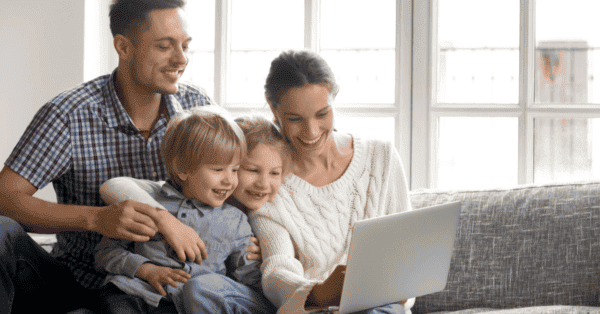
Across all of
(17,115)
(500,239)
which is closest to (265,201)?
(500,239)

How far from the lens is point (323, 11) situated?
2.61 meters

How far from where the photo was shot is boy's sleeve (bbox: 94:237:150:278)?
49.9 inches

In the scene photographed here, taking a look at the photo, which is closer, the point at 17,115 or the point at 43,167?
the point at 43,167

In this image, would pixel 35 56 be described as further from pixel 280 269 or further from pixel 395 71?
pixel 280 269

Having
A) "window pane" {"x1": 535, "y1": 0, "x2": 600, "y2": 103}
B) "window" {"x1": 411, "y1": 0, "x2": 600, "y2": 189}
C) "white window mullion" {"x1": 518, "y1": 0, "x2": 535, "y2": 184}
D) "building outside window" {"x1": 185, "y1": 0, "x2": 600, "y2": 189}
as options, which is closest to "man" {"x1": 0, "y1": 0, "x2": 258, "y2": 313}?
"building outside window" {"x1": 185, "y1": 0, "x2": 600, "y2": 189}

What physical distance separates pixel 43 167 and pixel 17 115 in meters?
Answer: 1.17

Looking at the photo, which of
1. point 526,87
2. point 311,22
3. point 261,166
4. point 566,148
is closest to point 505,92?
point 526,87

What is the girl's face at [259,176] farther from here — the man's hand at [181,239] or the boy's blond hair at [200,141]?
the man's hand at [181,239]

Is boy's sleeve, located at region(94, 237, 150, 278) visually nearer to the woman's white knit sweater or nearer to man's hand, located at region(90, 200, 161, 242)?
man's hand, located at region(90, 200, 161, 242)

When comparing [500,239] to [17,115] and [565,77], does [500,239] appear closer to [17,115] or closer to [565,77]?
[565,77]

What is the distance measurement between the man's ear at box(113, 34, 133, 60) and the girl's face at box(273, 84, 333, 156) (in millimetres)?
553

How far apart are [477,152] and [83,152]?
1.75 m

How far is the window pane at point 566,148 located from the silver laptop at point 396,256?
59.1 inches

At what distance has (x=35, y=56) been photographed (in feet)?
8.18
